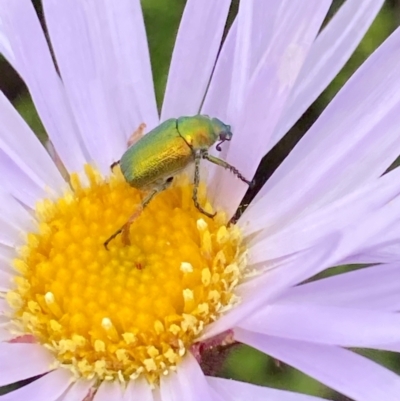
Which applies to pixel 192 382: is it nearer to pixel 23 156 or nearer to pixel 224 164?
pixel 224 164

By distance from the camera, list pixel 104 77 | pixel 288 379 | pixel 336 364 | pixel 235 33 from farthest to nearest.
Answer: pixel 288 379
pixel 104 77
pixel 235 33
pixel 336 364

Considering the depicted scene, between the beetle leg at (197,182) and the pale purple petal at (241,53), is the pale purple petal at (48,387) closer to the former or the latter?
the beetle leg at (197,182)

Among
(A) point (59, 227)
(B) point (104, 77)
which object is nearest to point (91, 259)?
(A) point (59, 227)

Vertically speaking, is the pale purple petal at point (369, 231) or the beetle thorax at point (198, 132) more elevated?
the beetle thorax at point (198, 132)

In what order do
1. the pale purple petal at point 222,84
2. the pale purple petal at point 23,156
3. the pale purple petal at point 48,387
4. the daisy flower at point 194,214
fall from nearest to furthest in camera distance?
the daisy flower at point 194,214
the pale purple petal at point 48,387
the pale purple petal at point 222,84
the pale purple petal at point 23,156

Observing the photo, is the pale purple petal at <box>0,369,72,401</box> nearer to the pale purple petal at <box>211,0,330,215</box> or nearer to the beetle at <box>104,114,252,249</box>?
the beetle at <box>104,114,252,249</box>

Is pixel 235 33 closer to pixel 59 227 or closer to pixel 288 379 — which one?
pixel 59 227

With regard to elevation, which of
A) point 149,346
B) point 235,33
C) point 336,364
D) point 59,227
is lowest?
point 336,364

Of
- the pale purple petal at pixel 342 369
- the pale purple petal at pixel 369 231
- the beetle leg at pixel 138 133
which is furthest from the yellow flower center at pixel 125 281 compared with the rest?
the pale purple petal at pixel 369 231
